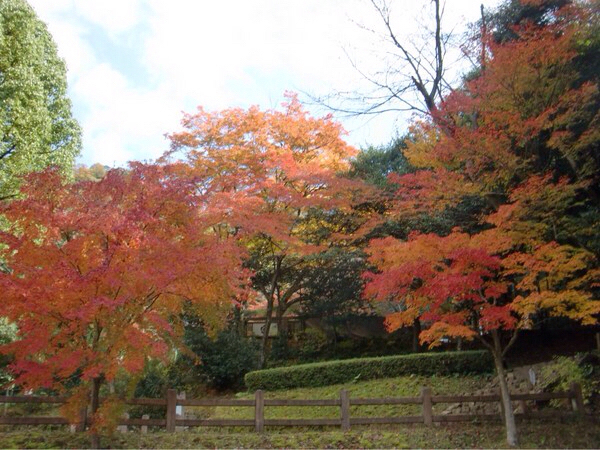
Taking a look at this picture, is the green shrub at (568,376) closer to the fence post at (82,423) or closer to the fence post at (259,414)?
the fence post at (259,414)

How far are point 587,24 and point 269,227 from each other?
9.98 m

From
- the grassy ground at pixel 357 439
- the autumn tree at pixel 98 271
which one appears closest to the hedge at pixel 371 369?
A: the grassy ground at pixel 357 439

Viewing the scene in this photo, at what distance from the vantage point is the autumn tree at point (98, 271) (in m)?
6.42

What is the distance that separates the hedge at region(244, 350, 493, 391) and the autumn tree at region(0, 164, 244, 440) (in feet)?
22.7

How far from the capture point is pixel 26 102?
41.1 ft

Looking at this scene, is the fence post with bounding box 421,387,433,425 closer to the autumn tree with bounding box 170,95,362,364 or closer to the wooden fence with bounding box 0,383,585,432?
the wooden fence with bounding box 0,383,585,432

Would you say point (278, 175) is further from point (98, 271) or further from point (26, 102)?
point (98, 271)

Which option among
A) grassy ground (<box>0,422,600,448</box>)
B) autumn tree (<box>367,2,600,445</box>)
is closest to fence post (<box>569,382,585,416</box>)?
grassy ground (<box>0,422,600,448</box>)

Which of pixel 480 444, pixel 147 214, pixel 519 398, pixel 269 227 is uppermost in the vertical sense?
pixel 269 227

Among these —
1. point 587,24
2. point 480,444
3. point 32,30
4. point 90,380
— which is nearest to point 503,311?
point 480,444

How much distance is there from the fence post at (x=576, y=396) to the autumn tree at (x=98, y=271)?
7820 millimetres

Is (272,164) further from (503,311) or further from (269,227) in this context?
(503,311)

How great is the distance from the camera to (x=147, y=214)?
7.04m

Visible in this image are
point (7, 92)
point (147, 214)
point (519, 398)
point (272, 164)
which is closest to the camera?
point (147, 214)
